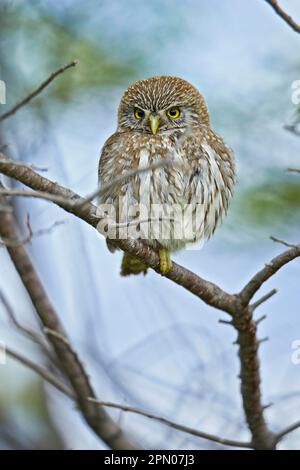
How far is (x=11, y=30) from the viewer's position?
5.59 meters

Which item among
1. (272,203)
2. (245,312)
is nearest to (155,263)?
(245,312)

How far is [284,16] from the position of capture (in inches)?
130

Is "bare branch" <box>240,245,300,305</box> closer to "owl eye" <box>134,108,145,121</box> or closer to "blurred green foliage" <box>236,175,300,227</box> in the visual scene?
"blurred green foliage" <box>236,175,300,227</box>

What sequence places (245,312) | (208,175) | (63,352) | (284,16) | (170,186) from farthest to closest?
1. (208,175)
2. (170,186)
3. (63,352)
4. (245,312)
5. (284,16)

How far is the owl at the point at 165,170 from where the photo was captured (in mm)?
4438

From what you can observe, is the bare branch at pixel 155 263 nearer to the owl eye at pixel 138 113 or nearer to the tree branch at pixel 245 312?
the tree branch at pixel 245 312

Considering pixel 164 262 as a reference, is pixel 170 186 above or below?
above

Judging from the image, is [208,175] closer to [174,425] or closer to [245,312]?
[245,312]

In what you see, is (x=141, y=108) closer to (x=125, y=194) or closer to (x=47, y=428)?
(x=125, y=194)

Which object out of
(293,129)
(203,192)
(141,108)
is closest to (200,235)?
(203,192)

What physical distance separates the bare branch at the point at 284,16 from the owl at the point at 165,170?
1.05 metres

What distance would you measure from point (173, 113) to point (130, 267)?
39.4 inches

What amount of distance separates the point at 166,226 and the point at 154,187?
0.24m

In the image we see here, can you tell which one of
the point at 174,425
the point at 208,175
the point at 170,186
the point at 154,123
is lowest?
the point at 174,425
